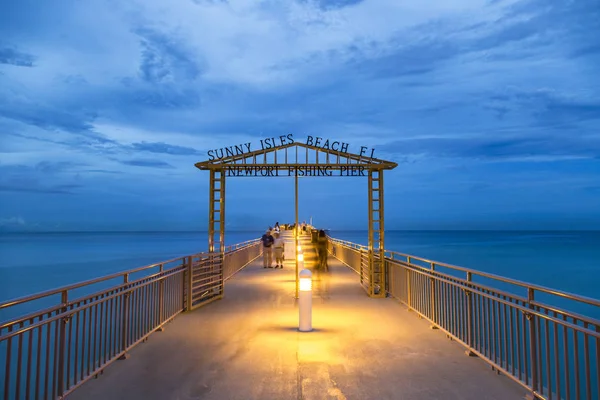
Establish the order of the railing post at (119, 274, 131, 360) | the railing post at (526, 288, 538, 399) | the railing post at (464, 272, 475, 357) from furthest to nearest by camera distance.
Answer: the railing post at (464, 272, 475, 357)
the railing post at (119, 274, 131, 360)
the railing post at (526, 288, 538, 399)

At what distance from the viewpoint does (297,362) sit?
591 centimetres

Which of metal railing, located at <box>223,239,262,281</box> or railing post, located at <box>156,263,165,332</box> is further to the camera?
metal railing, located at <box>223,239,262,281</box>

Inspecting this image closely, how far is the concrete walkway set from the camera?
480 cm

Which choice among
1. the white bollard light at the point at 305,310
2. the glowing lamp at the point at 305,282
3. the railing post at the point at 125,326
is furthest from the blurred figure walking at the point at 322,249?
the railing post at the point at 125,326

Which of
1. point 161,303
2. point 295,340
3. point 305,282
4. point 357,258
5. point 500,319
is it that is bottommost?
point 295,340

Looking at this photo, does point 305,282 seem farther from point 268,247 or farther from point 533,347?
point 268,247

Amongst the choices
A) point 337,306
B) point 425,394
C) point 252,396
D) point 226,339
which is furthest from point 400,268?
point 252,396

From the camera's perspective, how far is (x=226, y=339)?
23.5 feet

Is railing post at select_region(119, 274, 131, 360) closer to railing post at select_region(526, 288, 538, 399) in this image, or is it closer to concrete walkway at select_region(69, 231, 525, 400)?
concrete walkway at select_region(69, 231, 525, 400)

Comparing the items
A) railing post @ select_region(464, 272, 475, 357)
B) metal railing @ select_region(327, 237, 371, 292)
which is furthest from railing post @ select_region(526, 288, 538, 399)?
metal railing @ select_region(327, 237, 371, 292)

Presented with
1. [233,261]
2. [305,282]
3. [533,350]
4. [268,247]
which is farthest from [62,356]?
[268,247]

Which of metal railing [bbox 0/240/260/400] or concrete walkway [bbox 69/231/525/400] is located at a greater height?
metal railing [bbox 0/240/260/400]

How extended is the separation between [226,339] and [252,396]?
8.56 feet

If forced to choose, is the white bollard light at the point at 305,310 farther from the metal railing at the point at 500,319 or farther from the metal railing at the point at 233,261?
the metal railing at the point at 233,261
